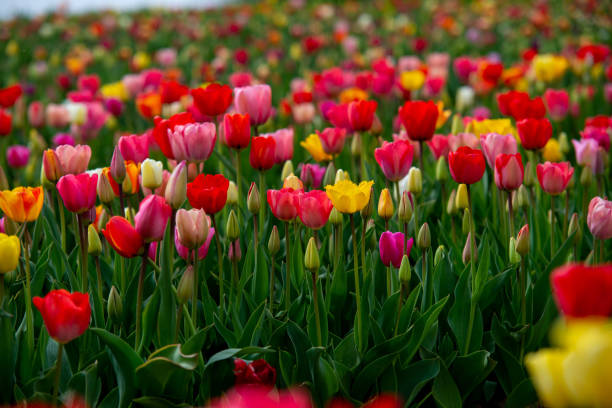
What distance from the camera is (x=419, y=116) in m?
2.13

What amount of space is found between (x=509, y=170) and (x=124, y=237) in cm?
106

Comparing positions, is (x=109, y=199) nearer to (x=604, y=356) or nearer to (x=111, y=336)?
(x=111, y=336)

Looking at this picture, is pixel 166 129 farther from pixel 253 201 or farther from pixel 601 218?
pixel 601 218

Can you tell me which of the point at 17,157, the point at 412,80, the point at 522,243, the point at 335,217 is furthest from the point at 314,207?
the point at 412,80

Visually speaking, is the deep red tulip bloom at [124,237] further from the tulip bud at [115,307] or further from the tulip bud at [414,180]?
the tulip bud at [414,180]

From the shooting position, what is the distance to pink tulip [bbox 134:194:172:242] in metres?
1.38

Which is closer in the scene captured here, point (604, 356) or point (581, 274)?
point (604, 356)

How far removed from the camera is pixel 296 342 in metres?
1.59

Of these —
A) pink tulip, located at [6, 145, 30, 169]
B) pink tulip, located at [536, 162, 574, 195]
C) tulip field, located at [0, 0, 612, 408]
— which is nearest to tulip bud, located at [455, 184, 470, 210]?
tulip field, located at [0, 0, 612, 408]

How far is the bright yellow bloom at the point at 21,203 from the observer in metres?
1.63

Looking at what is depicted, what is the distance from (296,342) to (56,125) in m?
2.73

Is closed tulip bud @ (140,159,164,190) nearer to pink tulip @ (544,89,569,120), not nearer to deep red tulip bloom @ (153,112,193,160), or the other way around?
deep red tulip bloom @ (153,112,193,160)

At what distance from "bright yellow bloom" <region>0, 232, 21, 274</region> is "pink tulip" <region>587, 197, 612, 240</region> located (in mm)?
1390

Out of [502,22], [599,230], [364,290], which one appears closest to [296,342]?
[364,290]
